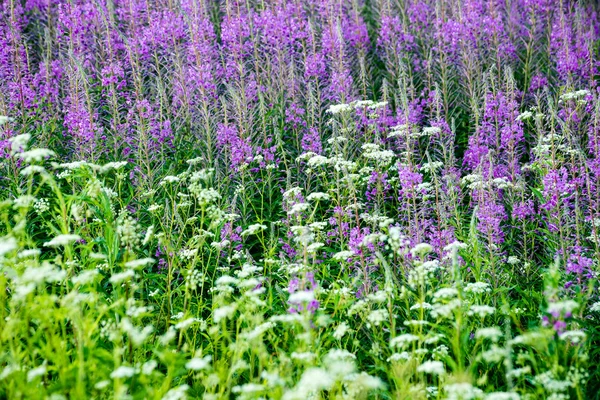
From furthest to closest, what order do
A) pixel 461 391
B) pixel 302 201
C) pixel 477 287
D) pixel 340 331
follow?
pixel 302 201, pixel 477 287, pixel 340 331, pixel 461 391

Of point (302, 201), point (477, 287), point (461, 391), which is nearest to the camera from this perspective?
point (461, 391)

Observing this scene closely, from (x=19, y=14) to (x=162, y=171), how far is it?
A: 362 cm

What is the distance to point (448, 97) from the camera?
7.46 meters

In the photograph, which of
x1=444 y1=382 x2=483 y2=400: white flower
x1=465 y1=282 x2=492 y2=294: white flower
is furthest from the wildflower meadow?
x1=465 y1=282 x2=492 y2=294: white flower

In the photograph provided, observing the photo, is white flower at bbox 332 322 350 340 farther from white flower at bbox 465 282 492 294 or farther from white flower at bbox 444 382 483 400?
white flower at bbox 465 282 492 294

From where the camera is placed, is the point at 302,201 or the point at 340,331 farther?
the point at 302,201

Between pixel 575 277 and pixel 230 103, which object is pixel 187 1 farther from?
pixel 575 277

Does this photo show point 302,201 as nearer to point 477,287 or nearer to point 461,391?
point 477,287

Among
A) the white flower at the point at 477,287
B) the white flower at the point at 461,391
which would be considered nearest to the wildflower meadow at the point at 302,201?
the white flower at the point at 461,391

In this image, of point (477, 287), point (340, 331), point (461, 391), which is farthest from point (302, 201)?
point (461, 391)

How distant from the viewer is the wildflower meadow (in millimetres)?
3881

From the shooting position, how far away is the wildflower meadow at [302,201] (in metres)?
3.88

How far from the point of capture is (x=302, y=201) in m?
5.88

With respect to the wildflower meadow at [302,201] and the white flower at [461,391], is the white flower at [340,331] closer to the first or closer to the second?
the wildflower meadow at [302,201]
